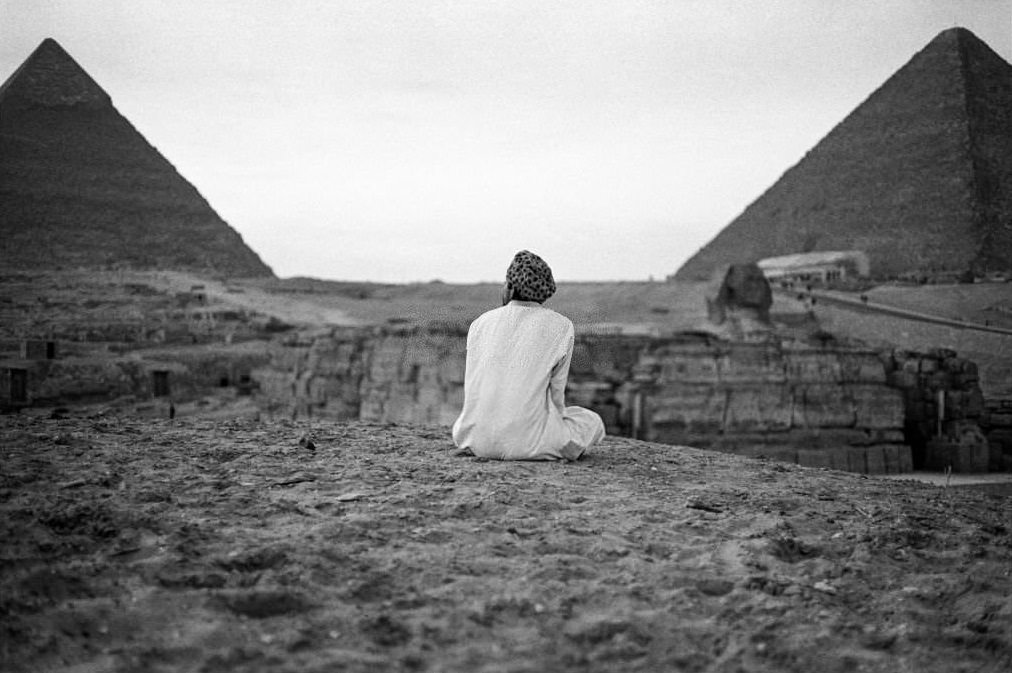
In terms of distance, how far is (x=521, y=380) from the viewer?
5.32 m

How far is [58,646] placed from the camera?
8.16 ft

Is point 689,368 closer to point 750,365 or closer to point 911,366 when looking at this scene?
point 750,365

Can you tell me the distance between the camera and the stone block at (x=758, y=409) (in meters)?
11.6

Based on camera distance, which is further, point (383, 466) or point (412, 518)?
point (383, 466)

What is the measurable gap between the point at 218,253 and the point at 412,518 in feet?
268

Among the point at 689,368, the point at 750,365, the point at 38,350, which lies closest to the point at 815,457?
the point at 750,365

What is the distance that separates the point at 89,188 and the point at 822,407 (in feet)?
269

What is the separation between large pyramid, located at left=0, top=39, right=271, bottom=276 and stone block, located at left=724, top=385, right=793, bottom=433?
222 ft

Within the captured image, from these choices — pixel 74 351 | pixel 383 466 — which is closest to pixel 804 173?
pixel 74 351

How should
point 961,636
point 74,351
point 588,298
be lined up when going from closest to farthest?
point 961,636 < point 74,351 < point 588,298

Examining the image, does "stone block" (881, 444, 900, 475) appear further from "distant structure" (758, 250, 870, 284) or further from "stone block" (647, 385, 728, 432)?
Answer: "distant structure" (758, 250, 870, 284)

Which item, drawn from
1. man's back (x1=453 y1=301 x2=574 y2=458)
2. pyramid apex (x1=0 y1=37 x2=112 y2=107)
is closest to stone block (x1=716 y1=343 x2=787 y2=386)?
man's back (x1=453 y1=301 x2=574 y2=458)

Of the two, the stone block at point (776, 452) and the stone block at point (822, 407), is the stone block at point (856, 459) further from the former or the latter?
the stone block at point (776, 452)

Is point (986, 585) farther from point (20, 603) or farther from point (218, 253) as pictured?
point (218, 253)
